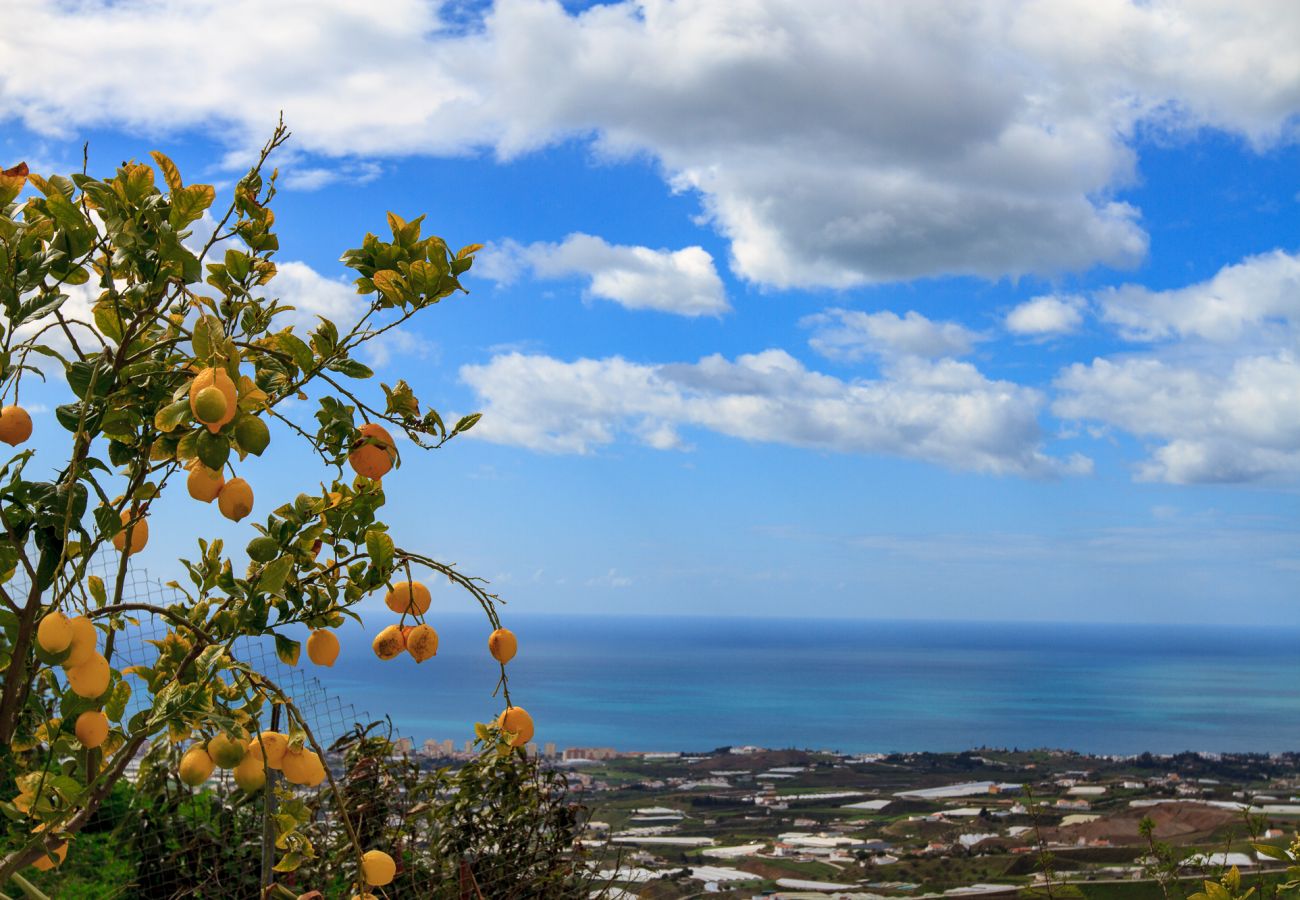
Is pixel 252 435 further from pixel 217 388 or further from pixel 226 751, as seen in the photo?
pixel 226 751

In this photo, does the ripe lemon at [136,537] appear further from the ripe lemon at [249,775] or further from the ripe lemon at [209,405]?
the ripe lemon at [209,405]

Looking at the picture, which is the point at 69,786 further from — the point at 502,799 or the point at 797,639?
the point at 797,639

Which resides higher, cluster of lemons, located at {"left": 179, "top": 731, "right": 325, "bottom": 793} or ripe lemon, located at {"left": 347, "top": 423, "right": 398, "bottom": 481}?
ripe lemon, located at {"left": 347, "top": 423, "right": 398, "bottom": 481}

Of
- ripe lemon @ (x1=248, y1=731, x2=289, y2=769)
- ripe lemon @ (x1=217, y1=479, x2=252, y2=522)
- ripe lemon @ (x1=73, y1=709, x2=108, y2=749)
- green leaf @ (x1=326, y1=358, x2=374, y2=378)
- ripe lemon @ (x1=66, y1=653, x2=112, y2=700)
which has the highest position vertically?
green leaf @ (x1=326, y1=358, x2=374, y2=378)

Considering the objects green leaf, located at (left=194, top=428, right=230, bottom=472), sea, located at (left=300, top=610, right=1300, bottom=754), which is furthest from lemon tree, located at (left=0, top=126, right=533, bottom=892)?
sea, located at (left=300, top=610, right=1300, bottom=754)

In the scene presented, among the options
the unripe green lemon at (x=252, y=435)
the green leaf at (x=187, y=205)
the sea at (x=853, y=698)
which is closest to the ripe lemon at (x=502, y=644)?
the unripe green lemon at (x=252, y=435)

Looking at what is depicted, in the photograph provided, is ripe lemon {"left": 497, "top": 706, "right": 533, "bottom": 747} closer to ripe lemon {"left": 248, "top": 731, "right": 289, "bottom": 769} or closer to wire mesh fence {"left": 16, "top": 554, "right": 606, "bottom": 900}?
ripe lemon {"left": 248, "top": 731, "right": 289, "bottom": 769}

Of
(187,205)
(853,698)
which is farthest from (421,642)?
(853,698)

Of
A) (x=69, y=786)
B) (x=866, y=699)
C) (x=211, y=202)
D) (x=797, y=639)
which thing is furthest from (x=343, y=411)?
(x=797, y=639)
